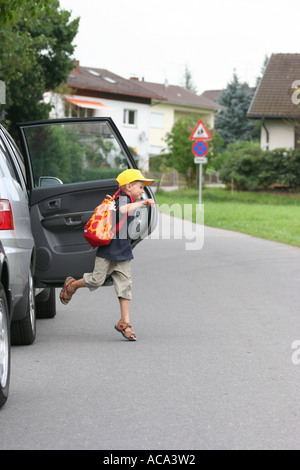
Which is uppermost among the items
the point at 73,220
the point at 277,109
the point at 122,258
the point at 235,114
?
the point at 235,114

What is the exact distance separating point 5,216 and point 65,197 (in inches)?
76.6

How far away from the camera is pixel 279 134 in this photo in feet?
155

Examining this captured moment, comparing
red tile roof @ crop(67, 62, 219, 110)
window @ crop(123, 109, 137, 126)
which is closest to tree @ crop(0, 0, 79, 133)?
red tile roof @ crop(67, 62, 219, 110)

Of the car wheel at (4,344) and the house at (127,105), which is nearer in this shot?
the car wheel at (4,344)

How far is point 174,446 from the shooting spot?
452 centimetres

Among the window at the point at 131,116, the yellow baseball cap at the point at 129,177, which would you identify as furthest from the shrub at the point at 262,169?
the yellow baseball cap at the point at 129,177

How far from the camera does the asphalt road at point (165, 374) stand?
479cm

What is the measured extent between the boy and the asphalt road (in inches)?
13.3

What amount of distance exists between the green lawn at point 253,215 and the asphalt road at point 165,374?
332 inches

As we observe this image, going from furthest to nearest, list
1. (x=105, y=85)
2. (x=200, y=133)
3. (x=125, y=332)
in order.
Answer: (x=105, y=85) → (x=200, y=133) → (x=125, y=332)

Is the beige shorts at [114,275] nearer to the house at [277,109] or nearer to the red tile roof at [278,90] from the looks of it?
the house at [277,109]

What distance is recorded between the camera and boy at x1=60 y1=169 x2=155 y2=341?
7559 mm
